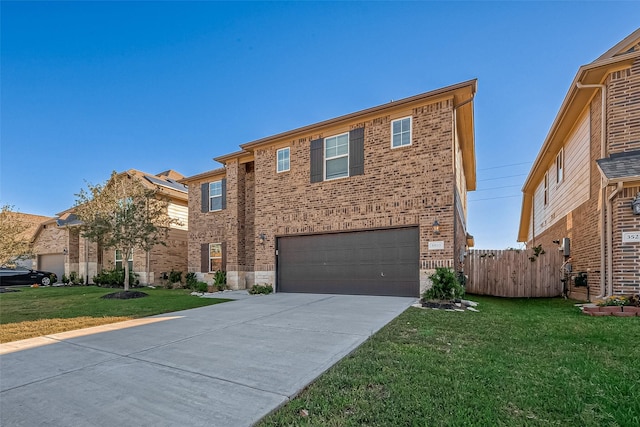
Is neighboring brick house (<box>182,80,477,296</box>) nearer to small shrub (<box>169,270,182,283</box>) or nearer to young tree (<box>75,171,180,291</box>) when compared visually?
young tree (<box>75,171,180,291</box>)

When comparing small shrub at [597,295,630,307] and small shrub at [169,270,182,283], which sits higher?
small shrub at [597,295,630,307]

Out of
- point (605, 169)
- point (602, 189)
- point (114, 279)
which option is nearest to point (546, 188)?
point (602, 189)

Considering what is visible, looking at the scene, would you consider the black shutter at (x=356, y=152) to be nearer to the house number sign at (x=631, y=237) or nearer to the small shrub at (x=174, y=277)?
the house number sign at (x=631, y=237)

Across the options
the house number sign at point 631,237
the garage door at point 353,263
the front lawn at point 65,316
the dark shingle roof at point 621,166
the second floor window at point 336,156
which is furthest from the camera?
the second floor window at point 336,156

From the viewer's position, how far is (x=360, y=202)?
35.2ft

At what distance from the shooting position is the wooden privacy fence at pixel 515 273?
34.2 ft

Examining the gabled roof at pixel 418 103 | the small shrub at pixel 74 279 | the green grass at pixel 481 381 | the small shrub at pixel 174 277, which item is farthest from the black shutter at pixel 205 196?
the green grass at pixel 481 381

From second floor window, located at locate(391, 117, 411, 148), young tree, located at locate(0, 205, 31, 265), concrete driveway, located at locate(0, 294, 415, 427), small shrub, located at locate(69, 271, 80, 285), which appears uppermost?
second floor window, located at locate(391, 117, 411, 148)

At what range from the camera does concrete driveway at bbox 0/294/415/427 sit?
270 cm

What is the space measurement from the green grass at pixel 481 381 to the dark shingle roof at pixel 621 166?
11.6 ft

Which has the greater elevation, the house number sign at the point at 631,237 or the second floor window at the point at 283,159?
the second floor window at the point at 283,159

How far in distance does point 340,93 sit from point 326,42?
10.8ft

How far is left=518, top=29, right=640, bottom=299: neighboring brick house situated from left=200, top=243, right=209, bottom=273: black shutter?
1484cm

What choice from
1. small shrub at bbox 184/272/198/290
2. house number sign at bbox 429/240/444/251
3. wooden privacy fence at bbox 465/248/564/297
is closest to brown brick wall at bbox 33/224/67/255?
small shrub at bbox 184/272/198/290
